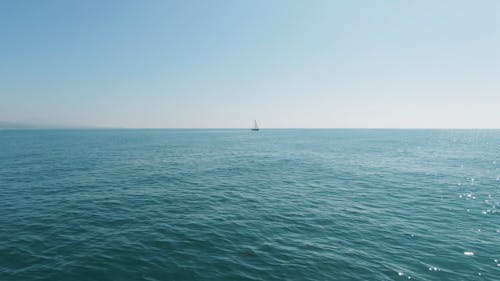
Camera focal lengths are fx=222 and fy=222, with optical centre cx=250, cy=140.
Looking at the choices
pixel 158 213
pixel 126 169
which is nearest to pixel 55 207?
pixel 158 213

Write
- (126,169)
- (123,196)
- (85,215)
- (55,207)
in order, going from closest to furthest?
(85,215) < (55,207) < (123,196) < (126,169)

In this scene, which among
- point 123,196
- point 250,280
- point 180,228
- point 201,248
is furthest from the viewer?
point 123,196

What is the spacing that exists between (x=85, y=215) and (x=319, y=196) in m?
25.6

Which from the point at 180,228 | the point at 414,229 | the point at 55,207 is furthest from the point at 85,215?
the point at 414,229

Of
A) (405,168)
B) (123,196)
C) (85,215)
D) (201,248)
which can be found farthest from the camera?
(405,168)

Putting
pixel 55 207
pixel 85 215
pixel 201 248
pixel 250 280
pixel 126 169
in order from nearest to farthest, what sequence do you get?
1. pixel 250 280
2. pixel 201 248
3. pixel 85 215
4. pixel 55 207
5. pixel 126 169

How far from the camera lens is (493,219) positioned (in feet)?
72.0

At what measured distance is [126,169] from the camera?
1694 inches

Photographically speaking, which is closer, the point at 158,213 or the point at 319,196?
the point at 158,213

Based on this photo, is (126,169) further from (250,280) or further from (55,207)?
(250,280)

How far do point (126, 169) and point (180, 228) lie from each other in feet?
99.0

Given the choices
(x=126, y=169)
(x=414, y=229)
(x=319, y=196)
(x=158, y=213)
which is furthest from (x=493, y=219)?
(x=126, y=169)

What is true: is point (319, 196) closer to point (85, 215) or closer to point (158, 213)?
point (158, 213)

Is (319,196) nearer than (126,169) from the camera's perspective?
Yes
